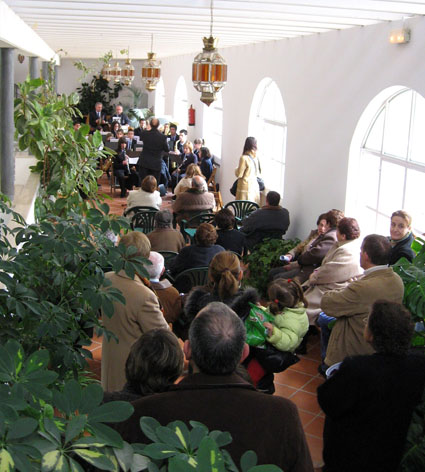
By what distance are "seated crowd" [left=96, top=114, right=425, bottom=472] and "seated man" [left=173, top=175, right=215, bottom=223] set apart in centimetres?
168

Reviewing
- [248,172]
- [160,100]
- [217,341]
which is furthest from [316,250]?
[160,100]

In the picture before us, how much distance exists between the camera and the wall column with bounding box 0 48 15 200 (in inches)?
200

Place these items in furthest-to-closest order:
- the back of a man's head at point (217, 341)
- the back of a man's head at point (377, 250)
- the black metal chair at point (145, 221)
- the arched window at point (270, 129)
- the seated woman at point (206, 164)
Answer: the seated woman at point (206, 164) → the arched window at point (270, 129) → the black metal chair at point (145, 221) → the back of a man's head at point (377, 250) → the back of a man's head at point (217, 341)

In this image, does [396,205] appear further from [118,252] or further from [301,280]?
[118,252]

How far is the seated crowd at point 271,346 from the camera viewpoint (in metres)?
1.74

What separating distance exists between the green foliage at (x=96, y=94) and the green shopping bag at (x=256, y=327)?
19499mm

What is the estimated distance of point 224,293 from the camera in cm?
365

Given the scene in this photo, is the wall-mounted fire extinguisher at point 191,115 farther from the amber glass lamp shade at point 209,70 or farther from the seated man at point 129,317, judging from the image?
the seated man at point 129,317

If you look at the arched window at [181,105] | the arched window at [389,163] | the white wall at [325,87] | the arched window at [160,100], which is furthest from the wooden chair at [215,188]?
the arched window at [160,100]

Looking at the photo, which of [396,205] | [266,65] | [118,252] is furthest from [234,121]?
[118,252]

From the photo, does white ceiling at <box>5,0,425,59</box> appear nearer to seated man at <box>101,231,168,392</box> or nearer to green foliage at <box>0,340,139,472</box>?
seated man at <box>101,231,168,392</box>

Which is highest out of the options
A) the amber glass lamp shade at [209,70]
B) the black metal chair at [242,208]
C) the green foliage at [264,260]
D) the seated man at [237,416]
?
the amber glass lamp shade at [209,70]

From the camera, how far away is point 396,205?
6.10 metres

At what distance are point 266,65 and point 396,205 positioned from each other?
165 inches
